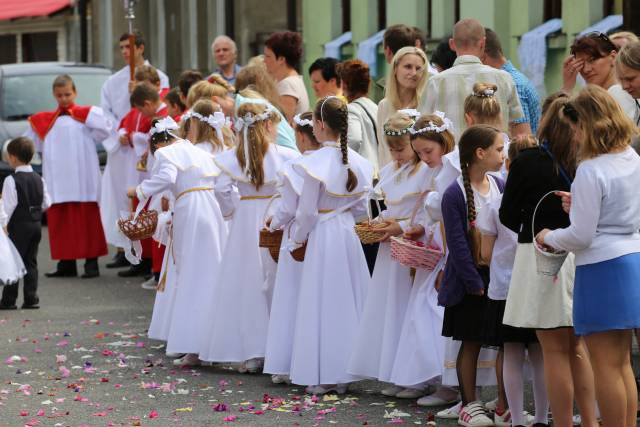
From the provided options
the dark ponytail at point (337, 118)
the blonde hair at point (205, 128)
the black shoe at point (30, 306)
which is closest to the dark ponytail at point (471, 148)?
the dark ponytail at point (337, 118)

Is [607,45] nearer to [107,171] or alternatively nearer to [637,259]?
[637,259]

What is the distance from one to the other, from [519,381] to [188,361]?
10.8 ft

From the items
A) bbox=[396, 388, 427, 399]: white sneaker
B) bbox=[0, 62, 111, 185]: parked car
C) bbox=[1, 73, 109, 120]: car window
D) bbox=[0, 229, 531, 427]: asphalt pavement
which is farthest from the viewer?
bbox=[1, 73, 109, 120]: car window

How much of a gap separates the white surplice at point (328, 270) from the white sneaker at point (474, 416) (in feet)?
3.81

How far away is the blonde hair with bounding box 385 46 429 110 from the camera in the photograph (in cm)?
1041

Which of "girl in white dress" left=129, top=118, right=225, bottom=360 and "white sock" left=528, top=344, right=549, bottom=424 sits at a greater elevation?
"girl in white dress" left=129, top=118, right=225, bottom=360

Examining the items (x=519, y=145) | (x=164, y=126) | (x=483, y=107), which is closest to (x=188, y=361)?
(x=164, y=126)

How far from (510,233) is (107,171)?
9.05 metres

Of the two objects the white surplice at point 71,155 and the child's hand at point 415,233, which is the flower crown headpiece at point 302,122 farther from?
the white surplice at point 71,155

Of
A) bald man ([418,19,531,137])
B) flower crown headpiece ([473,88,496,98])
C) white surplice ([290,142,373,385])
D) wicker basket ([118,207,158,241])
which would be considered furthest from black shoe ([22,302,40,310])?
flower crown headpiece ([473,88,496,98])

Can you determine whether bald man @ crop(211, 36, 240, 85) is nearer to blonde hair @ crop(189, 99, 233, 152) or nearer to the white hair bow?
the white hair bow

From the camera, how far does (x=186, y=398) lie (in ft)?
30.2

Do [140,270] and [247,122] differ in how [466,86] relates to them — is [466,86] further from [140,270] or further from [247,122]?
[140,270]

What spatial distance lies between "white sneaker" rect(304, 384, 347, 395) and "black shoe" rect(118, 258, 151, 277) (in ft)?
21.9
